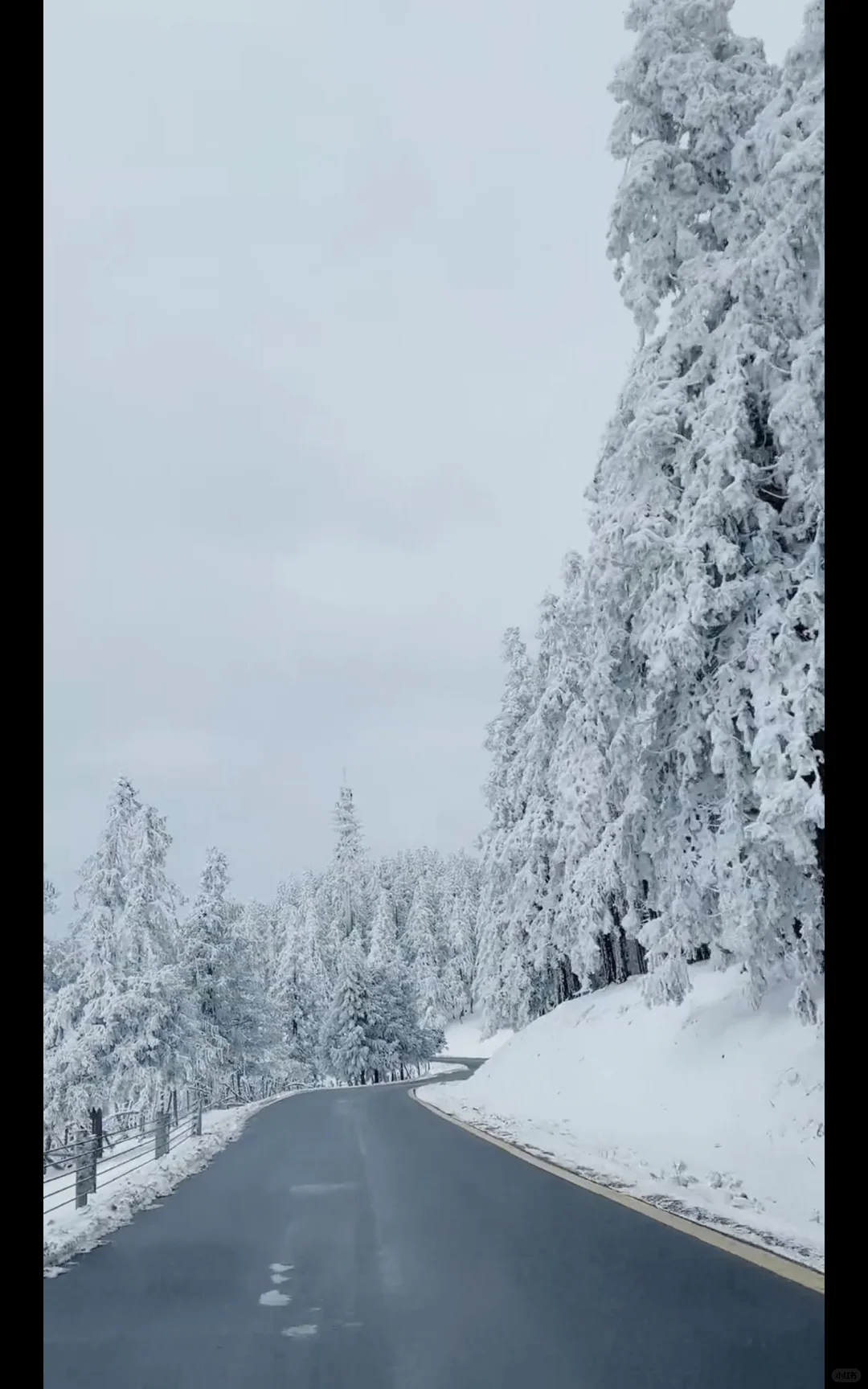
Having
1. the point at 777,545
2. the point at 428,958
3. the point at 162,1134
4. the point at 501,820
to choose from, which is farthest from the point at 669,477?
the point at 428,958

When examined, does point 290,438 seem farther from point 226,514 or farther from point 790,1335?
point 790,1335

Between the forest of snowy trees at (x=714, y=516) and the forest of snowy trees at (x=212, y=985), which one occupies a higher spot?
the forest of snowy trees at (x=714, y=516)

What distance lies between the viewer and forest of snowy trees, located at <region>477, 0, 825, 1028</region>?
10.1m

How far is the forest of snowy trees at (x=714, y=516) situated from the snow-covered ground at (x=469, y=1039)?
70.2 m

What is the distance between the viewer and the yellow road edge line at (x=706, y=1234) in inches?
229

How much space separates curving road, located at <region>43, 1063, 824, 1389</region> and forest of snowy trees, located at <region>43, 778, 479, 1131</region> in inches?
91.0

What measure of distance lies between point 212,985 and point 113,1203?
104ft

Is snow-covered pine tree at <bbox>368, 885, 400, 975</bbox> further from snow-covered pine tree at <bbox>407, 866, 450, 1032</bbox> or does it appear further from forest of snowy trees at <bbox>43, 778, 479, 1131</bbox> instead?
snow-covered pine tree at <bbox>407, 866, 450, 1032</bbox>

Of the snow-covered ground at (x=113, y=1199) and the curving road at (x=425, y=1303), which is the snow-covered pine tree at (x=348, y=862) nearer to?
the snow-covered ground at (x=113, y=1199)

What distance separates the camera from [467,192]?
646 cm

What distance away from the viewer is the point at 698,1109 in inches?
522

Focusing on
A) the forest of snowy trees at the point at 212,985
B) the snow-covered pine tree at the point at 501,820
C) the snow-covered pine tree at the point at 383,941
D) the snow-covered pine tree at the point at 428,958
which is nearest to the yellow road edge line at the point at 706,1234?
the forest of snowy trees at the point at 212,985
